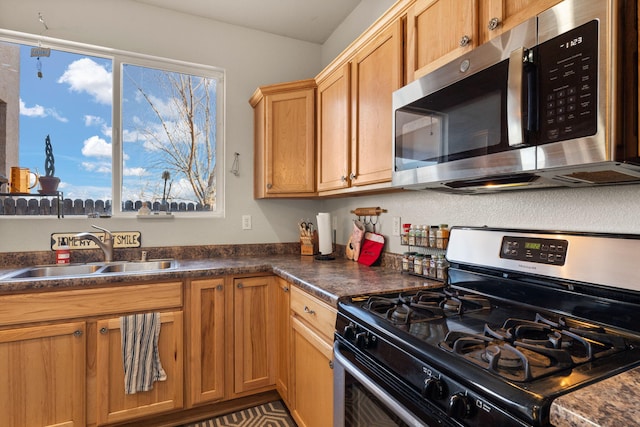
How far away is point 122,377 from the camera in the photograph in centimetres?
179

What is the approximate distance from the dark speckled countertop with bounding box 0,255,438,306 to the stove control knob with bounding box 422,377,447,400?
543 mm

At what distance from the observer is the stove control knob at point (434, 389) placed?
79cm

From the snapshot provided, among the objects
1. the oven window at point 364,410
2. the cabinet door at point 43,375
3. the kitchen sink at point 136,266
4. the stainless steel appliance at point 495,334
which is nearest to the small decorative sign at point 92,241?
the kitchen sink at point 136,266

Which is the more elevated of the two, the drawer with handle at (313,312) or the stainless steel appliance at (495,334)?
the stainless steel appliance at (495,334)

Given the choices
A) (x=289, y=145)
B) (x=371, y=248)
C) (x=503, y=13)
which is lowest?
(x=371, y=248)

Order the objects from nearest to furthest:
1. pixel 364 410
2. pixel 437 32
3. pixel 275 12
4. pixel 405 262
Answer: pixel 364 410 < pixel 437 32 < pixel 405 262 < pixel 275 12

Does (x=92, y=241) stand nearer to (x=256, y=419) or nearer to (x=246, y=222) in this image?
(x=246, y=222)

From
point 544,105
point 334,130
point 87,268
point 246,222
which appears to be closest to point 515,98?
point 544,105

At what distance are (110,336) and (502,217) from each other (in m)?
1.97

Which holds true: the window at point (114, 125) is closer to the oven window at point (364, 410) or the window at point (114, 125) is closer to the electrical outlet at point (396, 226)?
the electrical outlet at point (396, 226)

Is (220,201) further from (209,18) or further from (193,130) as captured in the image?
(209,18)

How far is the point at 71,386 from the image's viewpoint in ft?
5.57

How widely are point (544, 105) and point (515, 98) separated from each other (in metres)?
0.07

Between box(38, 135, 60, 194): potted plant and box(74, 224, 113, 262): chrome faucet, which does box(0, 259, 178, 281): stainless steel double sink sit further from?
box(38, 135, 60, 194): potted plant
